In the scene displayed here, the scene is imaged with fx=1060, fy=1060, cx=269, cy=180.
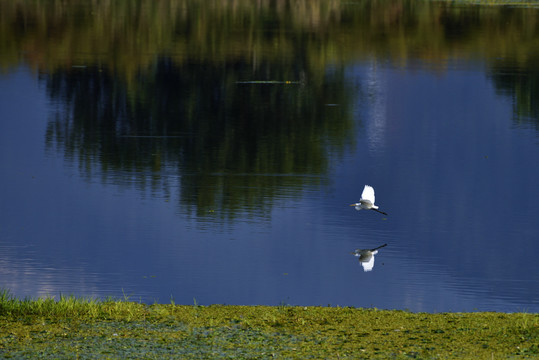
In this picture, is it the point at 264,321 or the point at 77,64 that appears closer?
the point at 264,321

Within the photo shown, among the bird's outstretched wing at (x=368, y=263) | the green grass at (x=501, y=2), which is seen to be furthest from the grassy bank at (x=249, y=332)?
the green grass at (x=501, y=2)

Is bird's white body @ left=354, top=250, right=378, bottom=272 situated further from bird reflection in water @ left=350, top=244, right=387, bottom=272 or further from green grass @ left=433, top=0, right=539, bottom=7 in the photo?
green grass @ left=433, top=0, right=539, bottom=7

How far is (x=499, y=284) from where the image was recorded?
16781mm

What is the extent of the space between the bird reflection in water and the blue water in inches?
5.9

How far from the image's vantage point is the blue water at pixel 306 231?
1611 cm

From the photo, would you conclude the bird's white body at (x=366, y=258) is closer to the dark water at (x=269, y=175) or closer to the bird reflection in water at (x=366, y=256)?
the bird reflection in water at (x=366, y=256)

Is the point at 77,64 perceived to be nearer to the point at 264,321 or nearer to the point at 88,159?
the point at 88,159

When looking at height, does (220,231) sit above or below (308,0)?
below

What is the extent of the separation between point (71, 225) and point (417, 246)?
6.63 metres

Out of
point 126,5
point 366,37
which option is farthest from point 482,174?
point 126,5

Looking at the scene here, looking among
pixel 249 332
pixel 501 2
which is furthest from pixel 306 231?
pixel 501 2

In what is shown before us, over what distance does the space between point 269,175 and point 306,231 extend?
588 centimetres

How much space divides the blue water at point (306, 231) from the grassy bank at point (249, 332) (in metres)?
1.71

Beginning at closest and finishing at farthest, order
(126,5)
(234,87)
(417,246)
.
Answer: (417,246) < (234,87) < (126,5)
